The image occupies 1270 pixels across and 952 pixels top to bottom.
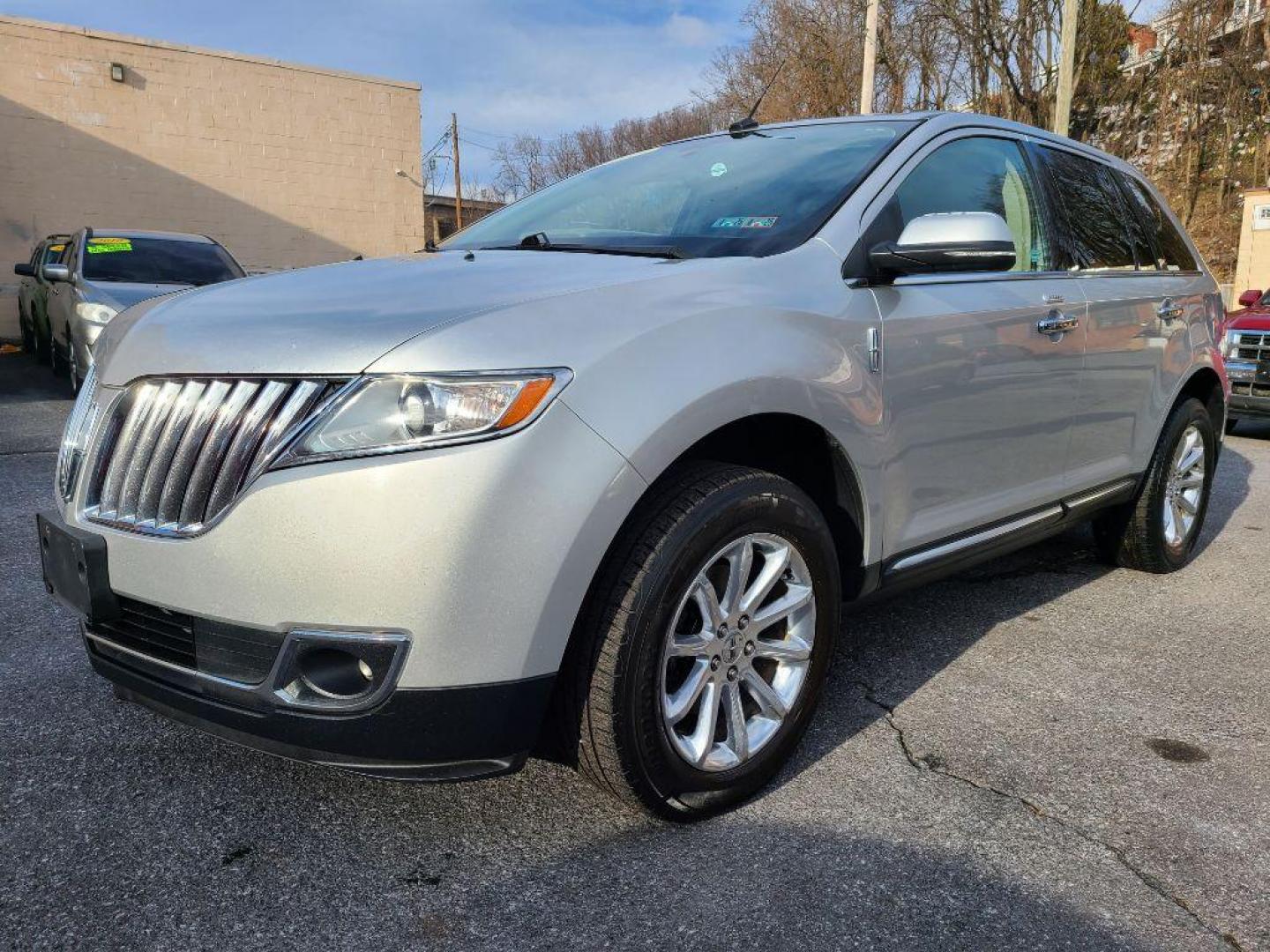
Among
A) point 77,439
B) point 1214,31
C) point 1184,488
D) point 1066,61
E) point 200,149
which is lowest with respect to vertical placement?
point 1184,488

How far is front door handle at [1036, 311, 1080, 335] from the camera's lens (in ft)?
10.7

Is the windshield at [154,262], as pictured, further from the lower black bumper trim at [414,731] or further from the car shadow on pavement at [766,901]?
the car shadow on pavement at [766,901]

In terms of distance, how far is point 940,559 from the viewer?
3010mm

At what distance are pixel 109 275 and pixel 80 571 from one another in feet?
26.4

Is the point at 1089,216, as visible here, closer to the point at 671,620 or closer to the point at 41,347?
the point at 671,620

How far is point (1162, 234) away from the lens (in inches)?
177

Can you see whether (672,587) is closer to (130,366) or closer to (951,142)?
(130,366)

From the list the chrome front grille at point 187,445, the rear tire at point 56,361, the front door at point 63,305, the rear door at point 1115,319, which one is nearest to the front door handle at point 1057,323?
the rear door at point 1115,319

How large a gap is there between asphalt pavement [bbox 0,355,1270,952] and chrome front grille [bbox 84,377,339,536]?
72cm

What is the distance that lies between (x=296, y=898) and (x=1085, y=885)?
162 cm

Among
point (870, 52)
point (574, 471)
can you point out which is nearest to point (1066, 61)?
point (870, 52)

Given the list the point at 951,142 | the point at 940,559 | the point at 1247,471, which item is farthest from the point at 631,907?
the point at 1247,471

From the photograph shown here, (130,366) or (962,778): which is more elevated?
(130,366)

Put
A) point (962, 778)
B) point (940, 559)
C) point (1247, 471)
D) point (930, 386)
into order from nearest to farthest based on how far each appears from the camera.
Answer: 1. point (962, 778)
2. point (930, 386)
3. point (940, 559)
4. point (1247, 471)
